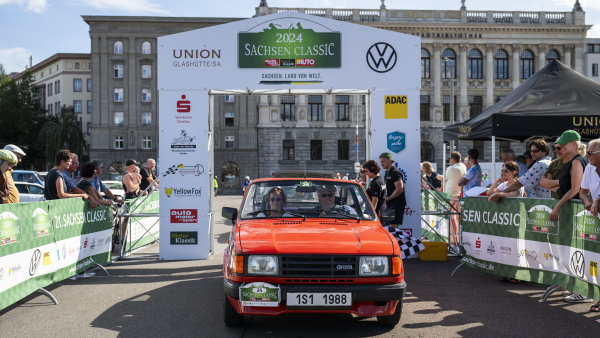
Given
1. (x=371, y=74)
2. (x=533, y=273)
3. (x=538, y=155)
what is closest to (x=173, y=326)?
(x=533, y=273)

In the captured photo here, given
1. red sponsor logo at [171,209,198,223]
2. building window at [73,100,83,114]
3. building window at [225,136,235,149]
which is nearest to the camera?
red sponsor logo at [171,209,198,223]

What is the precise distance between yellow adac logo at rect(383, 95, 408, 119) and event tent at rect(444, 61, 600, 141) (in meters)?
1.63

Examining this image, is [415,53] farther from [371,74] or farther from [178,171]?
[178,171]

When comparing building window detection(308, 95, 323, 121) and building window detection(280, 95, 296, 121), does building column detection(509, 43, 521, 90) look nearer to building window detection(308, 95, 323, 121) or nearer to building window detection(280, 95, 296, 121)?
building window detection(308, 95, 323, 121)

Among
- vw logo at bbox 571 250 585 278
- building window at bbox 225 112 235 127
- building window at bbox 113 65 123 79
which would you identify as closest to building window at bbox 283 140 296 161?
building window at bbox 225 112 235 127

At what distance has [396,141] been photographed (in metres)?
11.5

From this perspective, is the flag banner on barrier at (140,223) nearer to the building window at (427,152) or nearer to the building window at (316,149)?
the building window at (316,149)

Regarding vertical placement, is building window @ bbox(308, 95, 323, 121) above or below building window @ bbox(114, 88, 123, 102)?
below

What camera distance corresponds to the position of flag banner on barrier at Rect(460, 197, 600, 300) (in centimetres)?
638

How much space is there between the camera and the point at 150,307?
276 inches

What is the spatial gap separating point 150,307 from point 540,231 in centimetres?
513

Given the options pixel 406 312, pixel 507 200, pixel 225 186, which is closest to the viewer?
pixel 406 312

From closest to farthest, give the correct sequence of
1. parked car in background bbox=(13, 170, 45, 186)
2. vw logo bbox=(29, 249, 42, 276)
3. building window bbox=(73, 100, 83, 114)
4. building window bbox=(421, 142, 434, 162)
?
vw logo bbox=(29, 249, 42, 276) < parked car in background bbox=(13, 170, 45, 186) < building window bbox=(421, 142, 434, 162) < building window bbox=(73, 100, 83, 114)

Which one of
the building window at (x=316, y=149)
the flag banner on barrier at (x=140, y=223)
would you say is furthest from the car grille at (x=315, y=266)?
the building window at (x=316, y=149)
